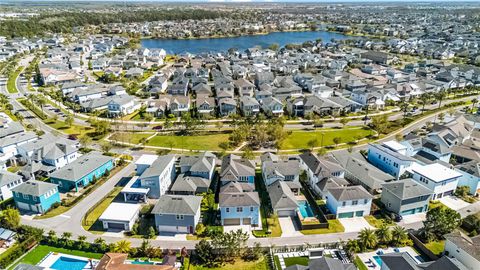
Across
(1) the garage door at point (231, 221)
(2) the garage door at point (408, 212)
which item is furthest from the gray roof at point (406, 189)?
(1) the garage door at point (231, 221)

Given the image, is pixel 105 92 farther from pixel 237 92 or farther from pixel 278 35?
pixel 278 35

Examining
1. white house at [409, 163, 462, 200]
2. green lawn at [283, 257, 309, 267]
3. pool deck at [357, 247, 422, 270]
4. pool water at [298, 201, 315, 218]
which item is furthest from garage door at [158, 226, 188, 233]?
white house at [409, 163, 462, 200]

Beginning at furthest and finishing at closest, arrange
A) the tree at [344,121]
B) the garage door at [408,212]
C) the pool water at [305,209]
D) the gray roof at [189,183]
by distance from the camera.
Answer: the tree at [344,121] → the gray roof at [189,183] → the pool water at [305,209] → the garage door at [408,212]

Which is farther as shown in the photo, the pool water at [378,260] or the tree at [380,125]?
the tree at [380,125]

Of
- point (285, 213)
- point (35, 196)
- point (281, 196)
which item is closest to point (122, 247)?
point (35, 196)

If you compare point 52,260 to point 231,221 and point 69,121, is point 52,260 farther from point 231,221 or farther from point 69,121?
point 69,121

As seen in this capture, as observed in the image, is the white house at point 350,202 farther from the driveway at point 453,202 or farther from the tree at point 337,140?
the tree at point 337,140
